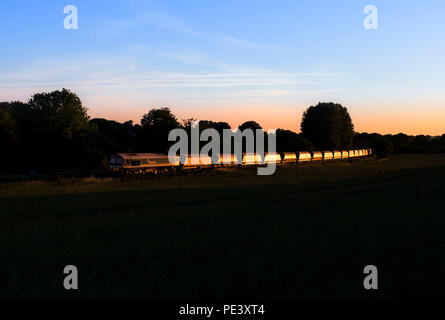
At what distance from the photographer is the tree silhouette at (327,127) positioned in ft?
385

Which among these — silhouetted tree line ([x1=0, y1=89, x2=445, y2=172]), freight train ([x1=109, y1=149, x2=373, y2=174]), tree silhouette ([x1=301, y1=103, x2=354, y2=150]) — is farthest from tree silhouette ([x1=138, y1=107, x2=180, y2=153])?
tree silhouette ([x1=301, y1=103, x2=354, y2=150])

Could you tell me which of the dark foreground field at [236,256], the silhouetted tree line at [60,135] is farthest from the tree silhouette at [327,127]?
the dark foreground field at [236,256]

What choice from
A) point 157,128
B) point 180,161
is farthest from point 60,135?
point 157,128

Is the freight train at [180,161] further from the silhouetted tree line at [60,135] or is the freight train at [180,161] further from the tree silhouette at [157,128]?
the tree silhouette at [157,128]

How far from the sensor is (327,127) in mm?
117312

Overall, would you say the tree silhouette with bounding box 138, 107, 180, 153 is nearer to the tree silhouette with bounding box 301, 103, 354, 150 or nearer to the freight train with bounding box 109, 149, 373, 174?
the freight train with bounding box 109, 149, 373, 174

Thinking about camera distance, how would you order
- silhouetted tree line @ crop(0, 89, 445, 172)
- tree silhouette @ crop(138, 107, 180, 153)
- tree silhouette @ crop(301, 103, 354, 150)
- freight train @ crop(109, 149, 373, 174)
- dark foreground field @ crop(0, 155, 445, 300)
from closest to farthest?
dark foreground field @ crop(0, 155, 445, 300)
freight train @ crop(109, 149, 373, 174)
silhouetted tree line @ crop(0, 89, 445, 172)
tree silhouette @ crop(138, 107, 180, 153)
tree silhouette @ crop(301, 103, 354, 150)

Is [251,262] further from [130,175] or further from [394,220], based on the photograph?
[130,175]

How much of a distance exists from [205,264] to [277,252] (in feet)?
6.77

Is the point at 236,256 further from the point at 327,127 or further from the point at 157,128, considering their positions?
the point at 327,127

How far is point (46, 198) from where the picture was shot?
1024 inches

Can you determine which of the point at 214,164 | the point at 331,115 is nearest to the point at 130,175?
the point at 214,164

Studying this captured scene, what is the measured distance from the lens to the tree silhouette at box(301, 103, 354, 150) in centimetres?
11738

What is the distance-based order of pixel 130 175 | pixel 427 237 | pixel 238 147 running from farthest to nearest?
pixel 238 147, pixel 130 175, pixel 427 237
